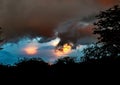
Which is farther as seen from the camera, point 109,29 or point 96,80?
point 109,29

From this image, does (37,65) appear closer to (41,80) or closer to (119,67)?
(41,80)

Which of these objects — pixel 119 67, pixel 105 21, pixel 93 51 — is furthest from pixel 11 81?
pixel 105 21

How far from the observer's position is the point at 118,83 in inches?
622

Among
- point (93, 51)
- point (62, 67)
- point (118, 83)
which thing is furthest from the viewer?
point (93, 51)

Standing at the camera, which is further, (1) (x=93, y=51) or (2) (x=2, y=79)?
(1) (x=93, y=51)

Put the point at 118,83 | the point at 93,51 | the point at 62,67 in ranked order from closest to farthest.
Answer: the point at 118,83
the point at 62,67
the point at 93,51

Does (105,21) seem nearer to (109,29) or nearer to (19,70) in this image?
(109,29)

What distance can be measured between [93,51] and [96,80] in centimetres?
4565

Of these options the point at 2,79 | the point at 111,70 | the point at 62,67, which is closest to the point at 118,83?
the point at 111,70

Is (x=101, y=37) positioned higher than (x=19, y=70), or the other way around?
(x=101, y=37)

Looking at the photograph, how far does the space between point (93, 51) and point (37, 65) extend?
4472 cm

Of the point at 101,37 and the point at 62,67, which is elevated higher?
the point at 101,37

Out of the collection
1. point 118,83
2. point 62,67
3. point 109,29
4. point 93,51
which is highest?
point 109,29

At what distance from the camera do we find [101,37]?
64875mm
